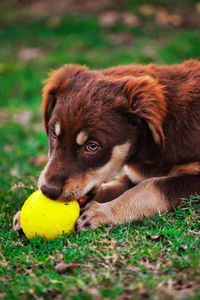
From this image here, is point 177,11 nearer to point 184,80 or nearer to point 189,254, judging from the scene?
point 184,80

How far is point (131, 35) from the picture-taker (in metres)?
11.6

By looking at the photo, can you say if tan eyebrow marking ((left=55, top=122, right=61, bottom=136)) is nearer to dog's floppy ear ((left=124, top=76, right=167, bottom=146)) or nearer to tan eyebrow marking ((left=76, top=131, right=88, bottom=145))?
tan eyebrow marking ((left=76, top=131, right=88, bottom=145))

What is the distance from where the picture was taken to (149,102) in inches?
134

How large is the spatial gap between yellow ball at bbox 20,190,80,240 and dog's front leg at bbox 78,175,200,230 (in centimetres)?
18

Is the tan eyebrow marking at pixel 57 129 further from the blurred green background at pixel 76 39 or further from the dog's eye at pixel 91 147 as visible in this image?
the blurred green background at pixel 76 39

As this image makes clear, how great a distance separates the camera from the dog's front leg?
341 centimetres

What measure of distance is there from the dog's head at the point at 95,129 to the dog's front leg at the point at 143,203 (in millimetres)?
231

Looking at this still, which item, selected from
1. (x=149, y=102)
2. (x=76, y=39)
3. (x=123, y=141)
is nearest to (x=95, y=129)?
(x=123, y=141)

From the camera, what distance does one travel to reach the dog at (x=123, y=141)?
11.0 ft

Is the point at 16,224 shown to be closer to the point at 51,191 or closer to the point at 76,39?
the point at 51,191

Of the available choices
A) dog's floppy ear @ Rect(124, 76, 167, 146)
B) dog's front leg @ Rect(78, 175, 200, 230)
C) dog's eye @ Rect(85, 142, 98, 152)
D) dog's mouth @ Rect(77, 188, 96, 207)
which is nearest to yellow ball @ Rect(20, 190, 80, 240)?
dog's front leg @ Rect(78, 175, 200, 230)

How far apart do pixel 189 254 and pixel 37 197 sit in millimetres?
1391

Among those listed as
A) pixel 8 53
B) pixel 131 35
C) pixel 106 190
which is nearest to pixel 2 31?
pixel 8 53

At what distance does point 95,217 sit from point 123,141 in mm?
744
